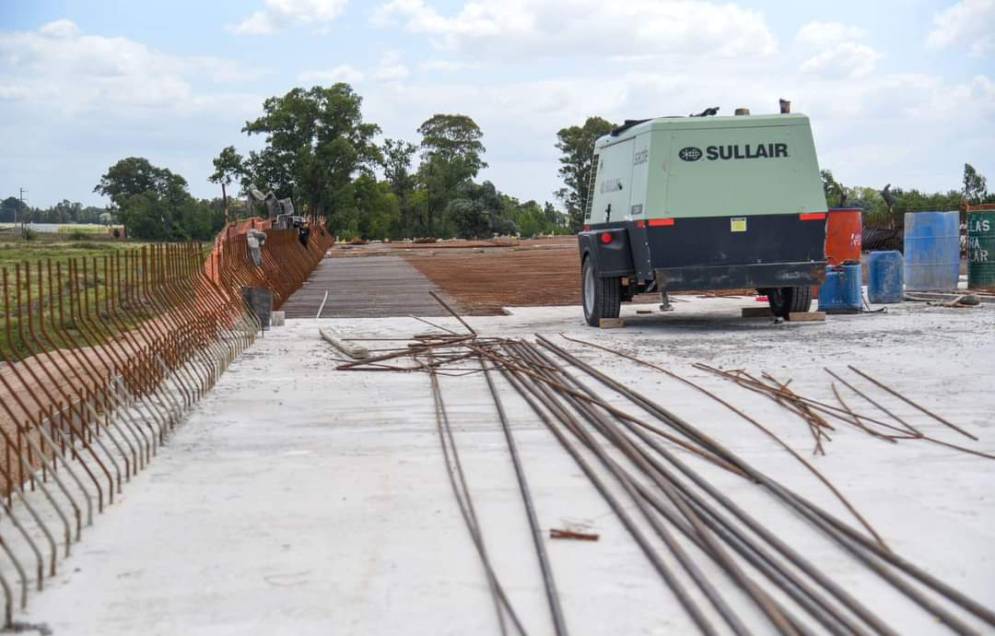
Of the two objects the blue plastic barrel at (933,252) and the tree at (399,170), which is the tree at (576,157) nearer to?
the tree at (399,170)

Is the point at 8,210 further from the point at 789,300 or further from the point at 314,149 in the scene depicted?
the point at 789,300

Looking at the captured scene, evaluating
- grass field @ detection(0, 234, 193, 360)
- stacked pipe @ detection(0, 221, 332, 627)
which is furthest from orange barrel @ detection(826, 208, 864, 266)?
grass field @ detection(0, 234, 193, 360)

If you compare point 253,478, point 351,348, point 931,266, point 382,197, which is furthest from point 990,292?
point 382,197

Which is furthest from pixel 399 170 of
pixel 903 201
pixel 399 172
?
pixel 903 201

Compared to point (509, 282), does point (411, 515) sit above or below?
below

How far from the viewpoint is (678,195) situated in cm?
1431

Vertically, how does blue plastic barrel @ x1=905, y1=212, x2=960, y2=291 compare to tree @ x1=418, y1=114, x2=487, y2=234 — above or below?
below

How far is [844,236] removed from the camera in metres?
17.2

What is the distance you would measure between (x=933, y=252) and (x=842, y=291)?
13.8 feet

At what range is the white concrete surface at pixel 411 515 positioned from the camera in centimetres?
461

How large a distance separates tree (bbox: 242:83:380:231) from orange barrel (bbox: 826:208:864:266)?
68.7 m

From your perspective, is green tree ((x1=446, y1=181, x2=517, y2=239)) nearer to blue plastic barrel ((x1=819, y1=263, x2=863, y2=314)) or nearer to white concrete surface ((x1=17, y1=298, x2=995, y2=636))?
blue plastic barrel ((x1=819, y1=263, x2=863, y2=314))

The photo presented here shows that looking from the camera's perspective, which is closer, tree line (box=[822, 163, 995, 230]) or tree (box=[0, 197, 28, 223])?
tree line (box=[822, 163, 995, 230])

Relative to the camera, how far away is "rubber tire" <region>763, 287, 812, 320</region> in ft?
A: 50.8
